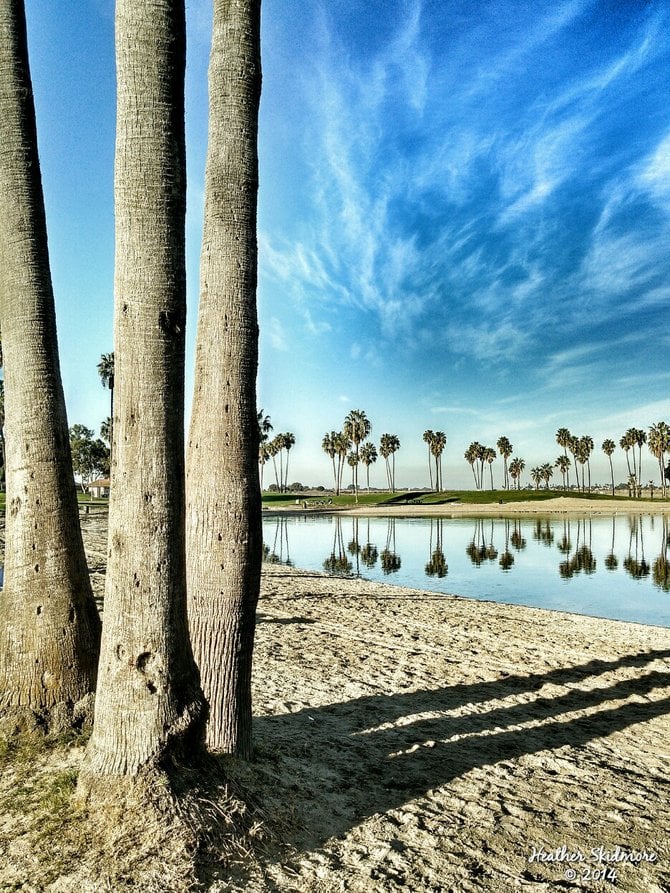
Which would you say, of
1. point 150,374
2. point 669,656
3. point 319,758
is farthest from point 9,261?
point 669,656

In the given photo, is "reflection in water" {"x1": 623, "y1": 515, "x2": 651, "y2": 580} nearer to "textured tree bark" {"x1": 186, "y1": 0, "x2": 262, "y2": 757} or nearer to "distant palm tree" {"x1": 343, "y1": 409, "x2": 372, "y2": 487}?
"textured tree bark" {"x1": 186, "y1": 0, "x2": 262, "y2": 757}

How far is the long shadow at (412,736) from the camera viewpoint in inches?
174

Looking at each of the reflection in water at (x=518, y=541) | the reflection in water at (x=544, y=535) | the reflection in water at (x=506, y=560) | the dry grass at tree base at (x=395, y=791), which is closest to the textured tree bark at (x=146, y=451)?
the dry grass at tree base at (x=395, y=791)

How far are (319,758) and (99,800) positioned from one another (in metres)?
2.06

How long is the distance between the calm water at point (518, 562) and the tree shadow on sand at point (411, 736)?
885 centimetres

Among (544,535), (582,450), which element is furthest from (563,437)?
(544,535)

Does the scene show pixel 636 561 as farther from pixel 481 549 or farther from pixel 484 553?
pixel 481 549

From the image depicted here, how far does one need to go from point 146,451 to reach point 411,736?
3.97 metres

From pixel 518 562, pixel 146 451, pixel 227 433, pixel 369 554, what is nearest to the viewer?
pixel 146 451

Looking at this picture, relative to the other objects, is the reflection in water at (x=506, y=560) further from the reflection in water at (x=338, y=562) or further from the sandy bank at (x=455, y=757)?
the sandy bank at (x=455, y=757)

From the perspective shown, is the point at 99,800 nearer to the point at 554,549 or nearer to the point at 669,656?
the point at 669,656

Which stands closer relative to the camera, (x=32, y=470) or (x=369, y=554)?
(x=32, y=470)

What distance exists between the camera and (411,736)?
227 inches

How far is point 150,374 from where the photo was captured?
11.7 feet
